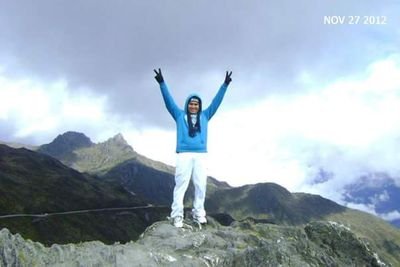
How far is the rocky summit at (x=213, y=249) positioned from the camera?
12.5 meters

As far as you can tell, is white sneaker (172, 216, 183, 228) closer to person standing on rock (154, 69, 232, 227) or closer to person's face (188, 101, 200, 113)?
person standing on rock (154, 69, 232, 227)

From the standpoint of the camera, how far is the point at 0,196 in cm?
16312

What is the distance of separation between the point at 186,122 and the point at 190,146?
2.91 feet

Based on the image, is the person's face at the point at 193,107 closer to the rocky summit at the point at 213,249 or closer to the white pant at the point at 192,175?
the white pant at the point at 192,175

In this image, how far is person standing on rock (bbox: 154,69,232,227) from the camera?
18.2 meters

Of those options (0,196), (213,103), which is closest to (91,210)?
(0,196)

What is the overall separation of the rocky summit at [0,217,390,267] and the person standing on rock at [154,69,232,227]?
1.00m

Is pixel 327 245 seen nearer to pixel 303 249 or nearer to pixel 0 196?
pixel 303 249

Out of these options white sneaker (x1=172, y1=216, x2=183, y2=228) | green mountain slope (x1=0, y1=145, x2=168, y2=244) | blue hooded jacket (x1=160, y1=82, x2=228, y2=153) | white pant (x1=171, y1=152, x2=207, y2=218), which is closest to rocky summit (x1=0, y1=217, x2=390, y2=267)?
white sneaker (x1=172, y1=216, x2=183, y2=228)

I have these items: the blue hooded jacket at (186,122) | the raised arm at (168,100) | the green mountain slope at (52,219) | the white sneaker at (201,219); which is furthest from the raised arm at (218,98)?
the green mountain slope at (52,219)

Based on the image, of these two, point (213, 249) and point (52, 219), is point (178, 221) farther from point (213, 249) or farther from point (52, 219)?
point (52, 219)

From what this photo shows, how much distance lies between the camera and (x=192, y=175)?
1862 cm

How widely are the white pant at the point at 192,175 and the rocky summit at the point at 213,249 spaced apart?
79 centimetres

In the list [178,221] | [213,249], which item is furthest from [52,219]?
[213,249]
